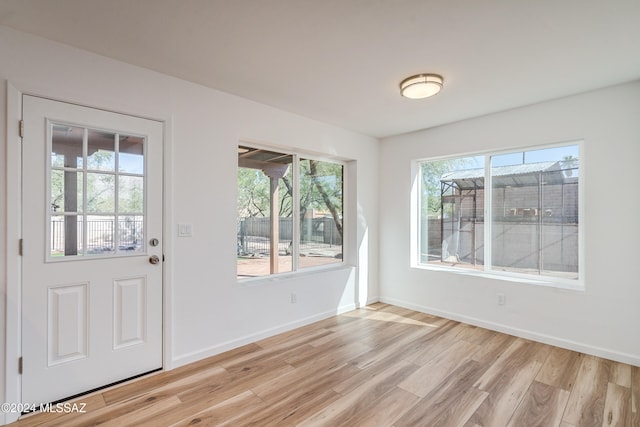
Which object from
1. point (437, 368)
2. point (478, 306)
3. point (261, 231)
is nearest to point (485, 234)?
point (478, 306)

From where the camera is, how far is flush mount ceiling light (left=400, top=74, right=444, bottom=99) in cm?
254

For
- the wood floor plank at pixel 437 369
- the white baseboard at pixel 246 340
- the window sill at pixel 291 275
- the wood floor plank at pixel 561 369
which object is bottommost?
the wood floor plank at pixel 437 369

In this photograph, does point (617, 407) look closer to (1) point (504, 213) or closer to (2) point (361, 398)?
(2) point (361, 398)

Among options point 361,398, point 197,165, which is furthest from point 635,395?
point 197,165

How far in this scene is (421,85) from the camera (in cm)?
258

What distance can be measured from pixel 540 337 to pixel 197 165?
3843mm

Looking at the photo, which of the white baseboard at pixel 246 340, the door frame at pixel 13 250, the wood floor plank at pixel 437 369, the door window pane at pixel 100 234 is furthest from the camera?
the white baseboard at pixel 246 340

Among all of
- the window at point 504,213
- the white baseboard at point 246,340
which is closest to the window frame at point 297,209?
the white baseboard at point 246,340

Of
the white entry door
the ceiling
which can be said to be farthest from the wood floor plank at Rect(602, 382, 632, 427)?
the white entry door

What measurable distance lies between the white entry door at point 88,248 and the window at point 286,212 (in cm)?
93

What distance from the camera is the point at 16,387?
1959mm

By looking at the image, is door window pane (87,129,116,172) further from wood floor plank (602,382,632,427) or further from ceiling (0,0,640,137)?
wood floor plank (602,382,632,427)

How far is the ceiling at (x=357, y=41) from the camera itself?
1.75 meters

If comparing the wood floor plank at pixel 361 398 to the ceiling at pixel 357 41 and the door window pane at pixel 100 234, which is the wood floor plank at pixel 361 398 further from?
the ceiling at pixel 357 41
